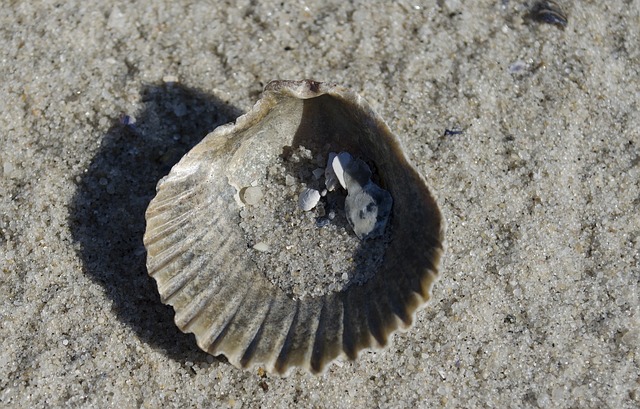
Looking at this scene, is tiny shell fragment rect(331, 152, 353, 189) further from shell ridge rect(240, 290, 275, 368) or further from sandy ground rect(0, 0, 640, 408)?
shell ridge rect(240, 290, 275, 368)

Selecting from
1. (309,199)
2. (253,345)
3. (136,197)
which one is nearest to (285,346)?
(253,345)

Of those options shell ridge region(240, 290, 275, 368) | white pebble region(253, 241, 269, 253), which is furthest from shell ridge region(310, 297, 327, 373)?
white pebble region(253, 241, 269, 253)

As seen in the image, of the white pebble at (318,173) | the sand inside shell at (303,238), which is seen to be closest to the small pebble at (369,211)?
the sand inside shell at (303,238)

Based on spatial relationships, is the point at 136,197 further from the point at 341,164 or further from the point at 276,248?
the point at 341,164

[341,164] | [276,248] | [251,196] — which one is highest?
[341,164]

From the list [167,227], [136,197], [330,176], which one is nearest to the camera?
[167,227]

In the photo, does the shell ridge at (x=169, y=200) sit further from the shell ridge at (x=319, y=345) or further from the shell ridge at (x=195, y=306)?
the shell ridge at (x=319, y=345)

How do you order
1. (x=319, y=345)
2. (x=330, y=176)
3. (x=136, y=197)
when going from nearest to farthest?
(x=319, y=345) < (x=330, y=176) < (x=136, y=197)
